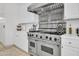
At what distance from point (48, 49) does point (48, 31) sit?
26 cm

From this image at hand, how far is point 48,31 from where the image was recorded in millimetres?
1573

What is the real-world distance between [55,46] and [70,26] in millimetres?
341

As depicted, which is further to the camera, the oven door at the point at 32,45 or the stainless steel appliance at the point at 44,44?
the oven door at the point at 32,45

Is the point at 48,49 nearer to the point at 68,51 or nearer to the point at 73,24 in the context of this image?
the point at 68,51

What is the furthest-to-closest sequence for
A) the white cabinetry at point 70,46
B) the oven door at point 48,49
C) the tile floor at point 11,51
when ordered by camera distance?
1. the tile floor at point 11,51
2. the oven door at point 48,49
3. the white cabinetry at point 70,46

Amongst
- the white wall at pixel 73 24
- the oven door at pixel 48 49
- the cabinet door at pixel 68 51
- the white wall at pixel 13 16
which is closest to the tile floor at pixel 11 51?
the white wall at pixel 13 16

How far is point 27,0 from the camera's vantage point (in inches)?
63.0

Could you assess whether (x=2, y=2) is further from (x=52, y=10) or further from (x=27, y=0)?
(x=52, y=10)

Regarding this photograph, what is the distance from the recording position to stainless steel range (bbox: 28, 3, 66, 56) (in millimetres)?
1500

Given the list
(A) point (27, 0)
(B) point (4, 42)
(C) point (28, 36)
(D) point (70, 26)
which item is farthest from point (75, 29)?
(B) point (4, 42)

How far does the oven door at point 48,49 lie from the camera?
151 cm

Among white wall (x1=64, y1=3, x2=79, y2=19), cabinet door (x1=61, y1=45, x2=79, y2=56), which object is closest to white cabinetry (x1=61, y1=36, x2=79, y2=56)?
cabinet door (x1=61, y1=45, x2=79, y2=56)

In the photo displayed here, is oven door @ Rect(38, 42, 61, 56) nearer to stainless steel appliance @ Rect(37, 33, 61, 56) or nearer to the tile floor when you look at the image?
stainless steel appliance @ Rect(37, 33, 61, 56)

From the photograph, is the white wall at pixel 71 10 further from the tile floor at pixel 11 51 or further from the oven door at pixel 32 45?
the tile floor at pixel 11 51
